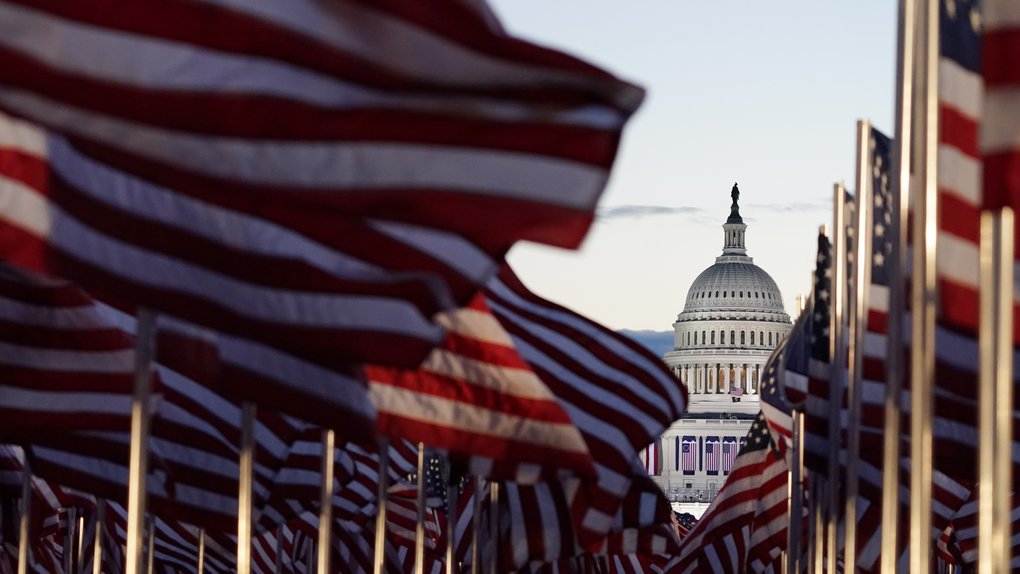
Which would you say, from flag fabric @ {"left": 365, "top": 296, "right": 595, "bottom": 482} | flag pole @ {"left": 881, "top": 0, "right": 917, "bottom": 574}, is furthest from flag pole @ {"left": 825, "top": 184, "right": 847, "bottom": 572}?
flag fabric @ {"left": 365, "top": 296, "right": 595, "bottom": 482}

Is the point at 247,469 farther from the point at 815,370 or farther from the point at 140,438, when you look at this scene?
the point at 815,370

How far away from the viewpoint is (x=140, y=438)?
12734 millimetres

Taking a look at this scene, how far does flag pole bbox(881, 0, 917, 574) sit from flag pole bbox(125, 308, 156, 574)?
191 inches

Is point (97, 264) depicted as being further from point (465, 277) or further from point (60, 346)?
point (60, 346)

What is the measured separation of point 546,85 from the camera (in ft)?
30.9

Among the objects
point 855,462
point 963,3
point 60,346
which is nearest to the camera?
point 963,3

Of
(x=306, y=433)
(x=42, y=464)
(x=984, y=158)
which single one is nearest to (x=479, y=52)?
(x=984, y=158)

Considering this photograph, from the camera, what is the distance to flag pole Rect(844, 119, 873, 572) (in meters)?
18.8

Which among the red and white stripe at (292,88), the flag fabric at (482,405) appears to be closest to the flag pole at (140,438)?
the red and white stripe at (292,88)

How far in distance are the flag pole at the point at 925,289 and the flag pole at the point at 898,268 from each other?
885mm

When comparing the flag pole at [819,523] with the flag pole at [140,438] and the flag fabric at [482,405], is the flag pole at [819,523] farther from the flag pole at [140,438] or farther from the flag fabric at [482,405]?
the flag pole at [140,438]

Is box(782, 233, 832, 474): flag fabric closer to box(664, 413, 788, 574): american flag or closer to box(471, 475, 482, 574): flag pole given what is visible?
box(471, 475, 482, 574): flag pole

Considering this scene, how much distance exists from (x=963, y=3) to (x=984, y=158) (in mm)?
4081

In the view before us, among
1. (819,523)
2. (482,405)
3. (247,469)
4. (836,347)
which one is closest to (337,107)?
(247,469)
